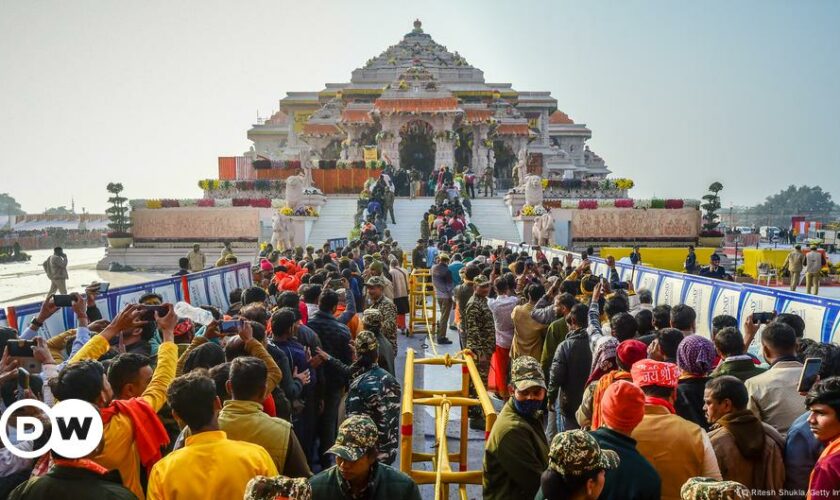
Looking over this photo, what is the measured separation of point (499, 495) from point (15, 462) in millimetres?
2433

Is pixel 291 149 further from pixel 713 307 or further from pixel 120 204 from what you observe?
pixel 713 307

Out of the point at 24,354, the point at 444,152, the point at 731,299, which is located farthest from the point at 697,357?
the point at 444,152

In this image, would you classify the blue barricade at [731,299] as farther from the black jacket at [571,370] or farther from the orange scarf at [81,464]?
the orange scarf at [81,464]

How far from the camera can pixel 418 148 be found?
4788cm

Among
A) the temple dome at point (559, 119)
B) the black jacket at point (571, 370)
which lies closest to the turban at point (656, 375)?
the black jacket at point (571, 370)

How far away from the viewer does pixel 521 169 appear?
33.4 meters

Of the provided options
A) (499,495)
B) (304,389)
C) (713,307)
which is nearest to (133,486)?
(499,495)

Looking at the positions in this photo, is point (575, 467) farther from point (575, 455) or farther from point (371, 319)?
point (371, 319)

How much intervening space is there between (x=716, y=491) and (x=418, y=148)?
1838 inches

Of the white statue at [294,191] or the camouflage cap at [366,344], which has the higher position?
the white statue at [294,191]

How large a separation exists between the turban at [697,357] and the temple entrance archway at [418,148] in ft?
134

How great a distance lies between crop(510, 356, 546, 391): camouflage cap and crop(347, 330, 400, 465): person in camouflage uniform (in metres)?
1.11

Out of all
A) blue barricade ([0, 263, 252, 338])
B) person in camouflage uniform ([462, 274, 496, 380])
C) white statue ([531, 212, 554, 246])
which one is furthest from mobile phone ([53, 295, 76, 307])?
white statue ([531, 212, 554, 246])

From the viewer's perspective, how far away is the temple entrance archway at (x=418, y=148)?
44625mm
